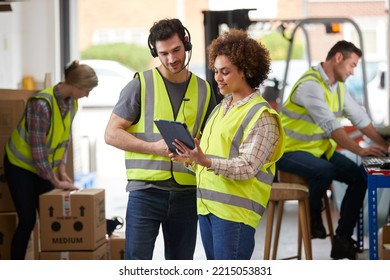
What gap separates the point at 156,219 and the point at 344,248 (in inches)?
58.8

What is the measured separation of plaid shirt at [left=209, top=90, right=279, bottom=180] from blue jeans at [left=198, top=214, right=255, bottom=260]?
13 centimetres

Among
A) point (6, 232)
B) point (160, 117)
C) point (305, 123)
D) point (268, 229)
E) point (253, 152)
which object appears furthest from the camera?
point (6, 232)

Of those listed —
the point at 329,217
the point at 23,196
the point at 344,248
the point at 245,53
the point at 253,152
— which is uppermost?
the point at 245,53

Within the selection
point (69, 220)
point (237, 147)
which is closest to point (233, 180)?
Result: point (237, 147)

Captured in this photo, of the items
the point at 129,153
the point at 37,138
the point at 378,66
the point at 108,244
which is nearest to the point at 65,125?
the point at 37,138

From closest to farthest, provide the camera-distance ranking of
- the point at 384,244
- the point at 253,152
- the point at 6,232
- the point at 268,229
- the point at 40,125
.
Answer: the point at 253,152 < the point at 384,244 < the point at 268,229 < the point at 40,125 < the point at 6,232

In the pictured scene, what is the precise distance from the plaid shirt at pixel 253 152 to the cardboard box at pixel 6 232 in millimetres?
1813

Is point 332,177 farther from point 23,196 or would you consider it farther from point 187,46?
point 187,46

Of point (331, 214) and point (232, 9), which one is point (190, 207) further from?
point (331, 214)

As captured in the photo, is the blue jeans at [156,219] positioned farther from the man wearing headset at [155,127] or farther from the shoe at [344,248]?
the shoe at [344,248]

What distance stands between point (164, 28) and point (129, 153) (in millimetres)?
359

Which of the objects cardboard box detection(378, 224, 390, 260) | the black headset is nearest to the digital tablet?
the black headset

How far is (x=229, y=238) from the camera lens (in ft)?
7.95

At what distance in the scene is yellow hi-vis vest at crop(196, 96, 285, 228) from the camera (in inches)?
95.0
